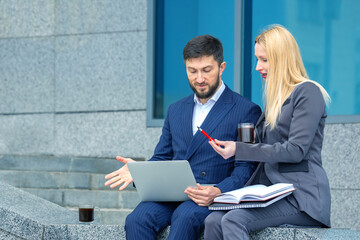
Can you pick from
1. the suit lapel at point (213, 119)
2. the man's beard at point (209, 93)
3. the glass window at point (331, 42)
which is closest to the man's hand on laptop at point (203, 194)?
the suit lapel at point (213, 119)

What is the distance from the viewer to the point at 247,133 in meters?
3.92

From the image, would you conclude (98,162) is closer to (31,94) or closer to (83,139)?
(83,139)

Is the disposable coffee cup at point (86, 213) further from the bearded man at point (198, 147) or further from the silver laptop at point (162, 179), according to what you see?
the silver laptop at point (162, 179)

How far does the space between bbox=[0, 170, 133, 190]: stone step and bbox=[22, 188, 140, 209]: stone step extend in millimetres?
64

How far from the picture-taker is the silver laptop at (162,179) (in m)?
3.88

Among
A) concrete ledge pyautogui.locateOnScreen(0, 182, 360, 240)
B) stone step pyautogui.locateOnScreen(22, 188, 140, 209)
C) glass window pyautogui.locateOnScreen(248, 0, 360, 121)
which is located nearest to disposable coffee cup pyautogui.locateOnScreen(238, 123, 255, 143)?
concrete ledge pyautogui.locateOnScreen(0, 182, 360, 240)

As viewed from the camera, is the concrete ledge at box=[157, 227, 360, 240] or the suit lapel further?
the suit lapel

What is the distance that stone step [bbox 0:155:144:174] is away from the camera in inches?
294

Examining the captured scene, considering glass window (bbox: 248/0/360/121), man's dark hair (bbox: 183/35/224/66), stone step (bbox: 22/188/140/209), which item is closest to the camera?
man's dark hair (bbox: 183/35/224/66)

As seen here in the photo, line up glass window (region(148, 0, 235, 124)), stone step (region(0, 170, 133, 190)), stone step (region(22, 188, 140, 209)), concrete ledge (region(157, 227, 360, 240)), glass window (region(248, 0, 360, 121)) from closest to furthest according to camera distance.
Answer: concrete ledge (region(157, 227, 360, 240)), glass window (region(248, 0, 360, 121)), stone step (region(22, 188, 140, 209)), stone step (region(0, 170, 133, 190)), glass window (region(148, 0, 235, 124))

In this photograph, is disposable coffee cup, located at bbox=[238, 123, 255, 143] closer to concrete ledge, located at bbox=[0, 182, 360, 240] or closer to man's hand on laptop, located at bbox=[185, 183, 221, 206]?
man's hand on laptop, located at bbox=[185, 183, 221, 206]

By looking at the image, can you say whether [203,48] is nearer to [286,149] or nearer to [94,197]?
[286,149]

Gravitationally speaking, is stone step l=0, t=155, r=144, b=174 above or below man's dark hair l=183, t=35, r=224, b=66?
below

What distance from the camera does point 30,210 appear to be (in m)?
4.79
